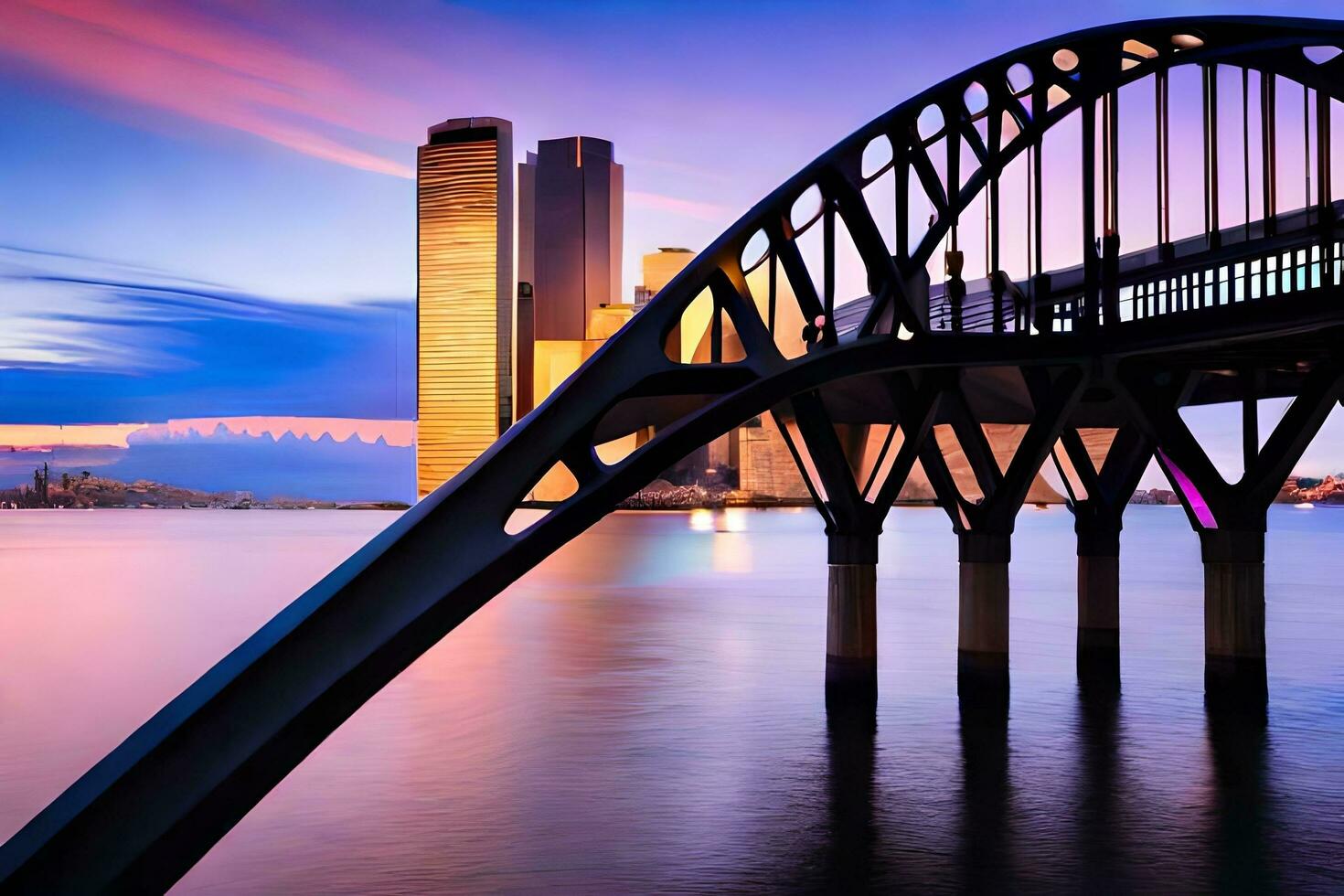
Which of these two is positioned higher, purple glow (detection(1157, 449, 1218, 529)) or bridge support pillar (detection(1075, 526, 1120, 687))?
purple glow (detection(1157, 449, 1218, 529))

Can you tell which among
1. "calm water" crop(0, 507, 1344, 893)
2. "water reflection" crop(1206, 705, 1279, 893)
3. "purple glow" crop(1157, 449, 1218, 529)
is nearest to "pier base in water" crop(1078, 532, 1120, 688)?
"calm water" crop(0, 507, 1344, 893)

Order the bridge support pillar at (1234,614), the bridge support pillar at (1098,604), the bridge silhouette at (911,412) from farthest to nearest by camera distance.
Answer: the bridge support pillar at (1098,604)
the bridge support pillar at (1234,614)
the bridge silhouette at (911,412)

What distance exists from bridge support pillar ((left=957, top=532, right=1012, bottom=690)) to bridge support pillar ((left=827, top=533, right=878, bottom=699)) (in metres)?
1.76

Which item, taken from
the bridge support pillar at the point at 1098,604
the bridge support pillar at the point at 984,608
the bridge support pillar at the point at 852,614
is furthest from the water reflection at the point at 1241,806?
the bridge support pillar at the point at 852,614

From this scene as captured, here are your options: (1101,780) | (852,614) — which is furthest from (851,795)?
(852,614)

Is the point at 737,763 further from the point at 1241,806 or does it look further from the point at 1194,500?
the point at 1194,500

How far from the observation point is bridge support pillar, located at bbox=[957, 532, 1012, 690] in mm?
27719

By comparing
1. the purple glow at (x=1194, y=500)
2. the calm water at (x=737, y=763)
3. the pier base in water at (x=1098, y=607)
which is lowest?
the calm water at (x=737, y=763)

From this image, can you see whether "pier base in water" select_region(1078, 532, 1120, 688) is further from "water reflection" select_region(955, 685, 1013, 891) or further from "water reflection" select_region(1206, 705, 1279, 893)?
"water reflection" select_region(955, 685, 1013, 891)

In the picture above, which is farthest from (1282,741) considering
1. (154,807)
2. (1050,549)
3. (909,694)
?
(1050,549)

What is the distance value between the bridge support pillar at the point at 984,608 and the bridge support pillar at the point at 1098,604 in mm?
3429

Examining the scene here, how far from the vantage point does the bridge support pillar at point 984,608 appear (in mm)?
27719

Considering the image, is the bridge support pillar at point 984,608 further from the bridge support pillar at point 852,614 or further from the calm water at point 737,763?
the bridge support pillar at point 852,614

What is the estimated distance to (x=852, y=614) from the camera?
28.3m
